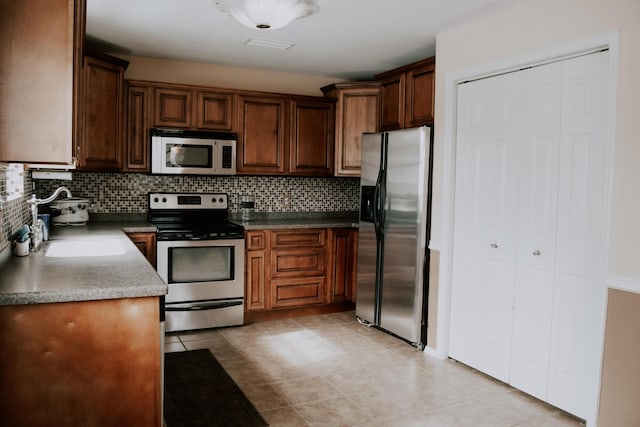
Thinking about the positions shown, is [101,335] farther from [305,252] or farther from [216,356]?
[305,252]

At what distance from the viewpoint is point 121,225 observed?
448cm

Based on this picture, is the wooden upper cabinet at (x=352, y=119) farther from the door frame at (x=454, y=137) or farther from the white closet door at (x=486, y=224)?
the white closet door at (x=486, y=224)

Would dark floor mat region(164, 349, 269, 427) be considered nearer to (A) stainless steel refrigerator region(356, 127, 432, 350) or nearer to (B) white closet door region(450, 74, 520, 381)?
(A) stainless steel refrigerator region(356, 127, 432, 350)

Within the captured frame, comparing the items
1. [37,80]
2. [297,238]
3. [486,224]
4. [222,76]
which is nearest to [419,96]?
[486,224]

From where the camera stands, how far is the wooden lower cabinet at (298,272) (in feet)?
15.7

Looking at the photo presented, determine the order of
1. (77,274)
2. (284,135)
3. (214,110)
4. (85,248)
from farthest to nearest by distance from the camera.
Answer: (284,135)
(214,110)
(85,248)
(77,274)

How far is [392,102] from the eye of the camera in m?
4.65

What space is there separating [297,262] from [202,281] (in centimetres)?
89

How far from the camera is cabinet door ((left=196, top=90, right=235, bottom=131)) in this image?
4.80m

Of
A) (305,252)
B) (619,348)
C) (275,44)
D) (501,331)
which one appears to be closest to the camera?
(619,348)

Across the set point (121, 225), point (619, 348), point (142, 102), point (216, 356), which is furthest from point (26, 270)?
point (619, 348)

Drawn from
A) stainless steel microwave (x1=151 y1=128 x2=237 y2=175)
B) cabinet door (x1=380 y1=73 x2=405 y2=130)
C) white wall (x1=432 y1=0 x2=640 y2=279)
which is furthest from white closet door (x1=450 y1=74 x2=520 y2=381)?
stainless steel microwave (x1=151 y1=128 x2=237 y2=175)

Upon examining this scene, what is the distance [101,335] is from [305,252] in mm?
2989

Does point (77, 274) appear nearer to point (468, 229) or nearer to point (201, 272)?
point (201, 272)
